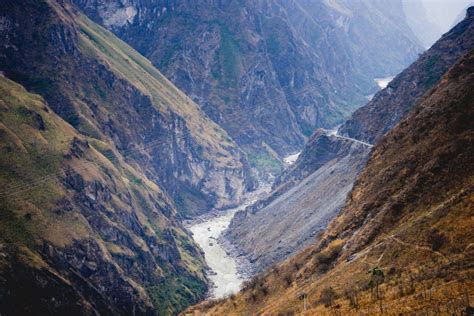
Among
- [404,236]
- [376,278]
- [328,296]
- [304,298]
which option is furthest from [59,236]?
[376,278]

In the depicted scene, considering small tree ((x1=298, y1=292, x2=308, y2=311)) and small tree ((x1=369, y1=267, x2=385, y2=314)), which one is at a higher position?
small tree ((x1=298, y1=292, x2=308, y2=311))

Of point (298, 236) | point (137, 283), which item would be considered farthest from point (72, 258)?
point (298, 236)

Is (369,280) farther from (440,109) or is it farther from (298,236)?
(298,236)

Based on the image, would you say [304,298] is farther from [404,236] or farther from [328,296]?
[404,236]

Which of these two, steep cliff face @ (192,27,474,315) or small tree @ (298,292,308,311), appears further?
small tree @ (298,292,308,311)

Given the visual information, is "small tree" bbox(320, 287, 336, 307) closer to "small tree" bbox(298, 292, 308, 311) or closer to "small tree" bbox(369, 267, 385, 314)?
"small tree" bbox(298, 292, 308, 311)

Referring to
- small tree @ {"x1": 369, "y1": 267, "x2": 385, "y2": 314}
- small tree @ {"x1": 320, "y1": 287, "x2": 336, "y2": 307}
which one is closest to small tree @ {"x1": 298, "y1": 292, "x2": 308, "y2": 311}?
small tree @ {"x1": 320, "y1": 287, "x2": 336, "y2": 307}

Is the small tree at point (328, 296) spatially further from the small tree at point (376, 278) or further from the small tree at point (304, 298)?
the small tree at point (376, 278)
